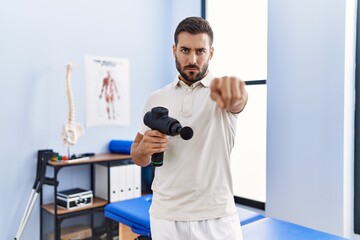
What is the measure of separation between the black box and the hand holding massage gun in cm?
168

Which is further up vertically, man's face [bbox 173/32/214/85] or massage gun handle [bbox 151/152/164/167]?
man's face [bbox 173/32/214/85]

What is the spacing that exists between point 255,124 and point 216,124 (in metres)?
1.69

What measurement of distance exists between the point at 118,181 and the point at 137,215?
2.68 feet

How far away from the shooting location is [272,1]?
7.38 ft

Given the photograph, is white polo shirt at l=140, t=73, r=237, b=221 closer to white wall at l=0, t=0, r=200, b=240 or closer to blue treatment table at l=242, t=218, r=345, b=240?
blue treatment table at l=242, t=218, r=345, b=240

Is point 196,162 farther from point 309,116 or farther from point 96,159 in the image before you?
point 96,159

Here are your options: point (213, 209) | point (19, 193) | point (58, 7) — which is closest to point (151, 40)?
point (58, 7)

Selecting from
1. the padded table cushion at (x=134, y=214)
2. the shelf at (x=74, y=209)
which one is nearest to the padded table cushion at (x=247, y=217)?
the padded table cushion at (x=134, y=214)

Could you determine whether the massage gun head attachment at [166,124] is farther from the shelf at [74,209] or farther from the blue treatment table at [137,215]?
the shelf at [74,209]

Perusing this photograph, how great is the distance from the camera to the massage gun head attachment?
A: 2.96ft

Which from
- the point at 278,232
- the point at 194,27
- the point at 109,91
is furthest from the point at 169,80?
the point at 194,27

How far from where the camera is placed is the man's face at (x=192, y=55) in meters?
1.05

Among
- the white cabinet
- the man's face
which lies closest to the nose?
the man's face

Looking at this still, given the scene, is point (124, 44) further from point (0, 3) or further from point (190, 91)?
point (190, 91)
